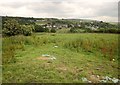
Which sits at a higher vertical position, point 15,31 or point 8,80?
point 15,31

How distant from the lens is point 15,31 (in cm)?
2550

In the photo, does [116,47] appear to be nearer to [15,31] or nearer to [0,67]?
[0,67]

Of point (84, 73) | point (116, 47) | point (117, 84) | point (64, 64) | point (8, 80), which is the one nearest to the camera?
point (8, 80)

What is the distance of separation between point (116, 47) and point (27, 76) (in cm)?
967

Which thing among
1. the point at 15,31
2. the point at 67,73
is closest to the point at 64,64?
the point at 67,73

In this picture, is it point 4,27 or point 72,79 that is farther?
point 4,27

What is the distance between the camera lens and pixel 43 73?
749 centimetres

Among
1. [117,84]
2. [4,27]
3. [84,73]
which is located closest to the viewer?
[117,84]

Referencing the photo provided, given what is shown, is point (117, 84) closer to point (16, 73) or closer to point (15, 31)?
point (16, 73)

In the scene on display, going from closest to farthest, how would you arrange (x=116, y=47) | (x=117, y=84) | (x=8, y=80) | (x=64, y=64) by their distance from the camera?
(x=8, y=80) < (x=117, y=84) < (x=64, y=64) < (x=116, y=47)

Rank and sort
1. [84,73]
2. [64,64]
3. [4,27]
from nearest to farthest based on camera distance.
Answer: [84,73] < [64,64] < [4,27]

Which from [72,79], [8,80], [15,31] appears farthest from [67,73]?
[15,31]

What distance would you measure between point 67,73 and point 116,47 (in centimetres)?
852

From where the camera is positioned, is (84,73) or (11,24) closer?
(84,73)
